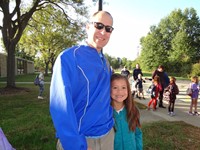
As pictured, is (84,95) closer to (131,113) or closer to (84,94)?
(84,94)

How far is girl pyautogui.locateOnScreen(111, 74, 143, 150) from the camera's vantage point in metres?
2.68

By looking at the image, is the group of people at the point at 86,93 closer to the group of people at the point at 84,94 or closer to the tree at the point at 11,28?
the group of people at the point at 84,94

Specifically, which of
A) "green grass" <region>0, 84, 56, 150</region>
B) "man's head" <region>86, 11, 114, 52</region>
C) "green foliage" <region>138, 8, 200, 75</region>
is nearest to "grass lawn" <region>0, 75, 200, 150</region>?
"green grass" <region>0, 84, 56, 150</region>

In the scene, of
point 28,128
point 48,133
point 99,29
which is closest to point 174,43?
point 28,128

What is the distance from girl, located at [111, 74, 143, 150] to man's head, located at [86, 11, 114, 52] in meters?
0.44

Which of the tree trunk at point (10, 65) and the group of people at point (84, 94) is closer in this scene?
the group of people at point (84, 94)

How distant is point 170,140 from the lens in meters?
6.51

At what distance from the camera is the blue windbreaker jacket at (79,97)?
6.22 ft

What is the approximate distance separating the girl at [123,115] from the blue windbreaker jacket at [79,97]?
0.39 meters

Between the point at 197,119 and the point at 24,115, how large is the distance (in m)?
5.79

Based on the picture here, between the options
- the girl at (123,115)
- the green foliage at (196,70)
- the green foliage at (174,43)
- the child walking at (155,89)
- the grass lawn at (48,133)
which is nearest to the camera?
the girl at (123,115)

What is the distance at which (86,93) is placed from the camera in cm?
210

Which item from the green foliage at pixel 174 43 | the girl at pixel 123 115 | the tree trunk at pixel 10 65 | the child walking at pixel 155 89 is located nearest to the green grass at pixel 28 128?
the girl at pixel 123 115

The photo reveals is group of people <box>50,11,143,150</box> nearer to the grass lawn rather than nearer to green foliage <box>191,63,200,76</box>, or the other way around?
the grass lawn
